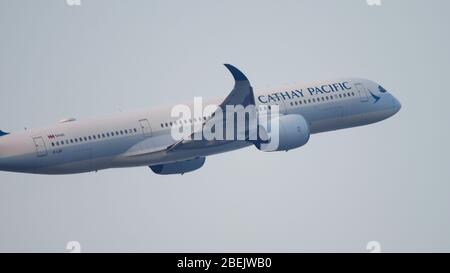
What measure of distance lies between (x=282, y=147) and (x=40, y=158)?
13935 mm

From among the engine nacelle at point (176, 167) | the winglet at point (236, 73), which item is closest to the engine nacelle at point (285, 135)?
the winglet at point (236, 73)

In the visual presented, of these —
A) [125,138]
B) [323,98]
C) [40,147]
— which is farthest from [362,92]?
[40,147]

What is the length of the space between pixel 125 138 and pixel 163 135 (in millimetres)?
2393

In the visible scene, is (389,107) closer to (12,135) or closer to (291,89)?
(291,89)

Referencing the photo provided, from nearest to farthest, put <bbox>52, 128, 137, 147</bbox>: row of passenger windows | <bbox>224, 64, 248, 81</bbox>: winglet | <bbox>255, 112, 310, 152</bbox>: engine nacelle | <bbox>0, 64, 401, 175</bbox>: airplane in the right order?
<bbox>224, 64, 248, 81</bbox>: winglet → <bbox>0, 64, 401, 175</bbox>: airplane → <bbox>52, 128, 137, 147</bbox>: row of passenger windows → <bbox>255, 112, 310, 152</bbox>: engine nacelle

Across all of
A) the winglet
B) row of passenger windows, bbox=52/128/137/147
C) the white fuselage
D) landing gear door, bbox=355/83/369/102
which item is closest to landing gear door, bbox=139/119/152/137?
the white fuselage

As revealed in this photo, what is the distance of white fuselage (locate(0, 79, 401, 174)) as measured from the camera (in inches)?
2277

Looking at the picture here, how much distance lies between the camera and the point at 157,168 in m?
66.1

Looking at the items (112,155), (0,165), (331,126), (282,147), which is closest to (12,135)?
(0,165)

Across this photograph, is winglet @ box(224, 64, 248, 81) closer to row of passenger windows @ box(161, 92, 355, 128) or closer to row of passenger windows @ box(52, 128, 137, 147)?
row of passenger windows @ box(161, 92, 355, 128)

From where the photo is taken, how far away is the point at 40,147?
2277 inches

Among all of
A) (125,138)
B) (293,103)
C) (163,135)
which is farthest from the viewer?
(293,103)

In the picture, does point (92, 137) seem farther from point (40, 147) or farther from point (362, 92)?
point (362, 92)

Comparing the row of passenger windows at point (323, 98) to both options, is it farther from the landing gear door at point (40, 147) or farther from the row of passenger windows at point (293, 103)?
the landing gear door at point (40, 147)
